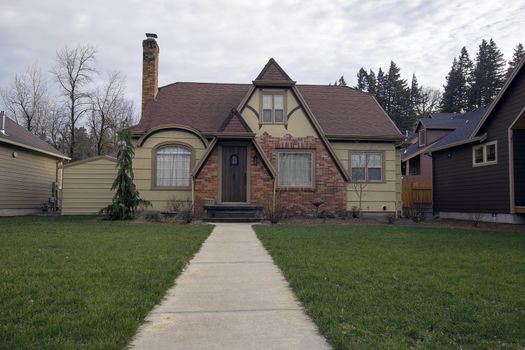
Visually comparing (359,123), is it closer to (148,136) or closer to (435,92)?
(148,136)

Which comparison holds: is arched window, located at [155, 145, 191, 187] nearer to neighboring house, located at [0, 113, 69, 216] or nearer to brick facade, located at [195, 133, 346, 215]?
brick facade, located at [195, 133, 346, 215]

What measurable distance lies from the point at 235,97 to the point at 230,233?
9990 mm

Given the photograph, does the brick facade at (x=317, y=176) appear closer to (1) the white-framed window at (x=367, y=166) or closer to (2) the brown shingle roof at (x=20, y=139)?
(1) the white-framed window at (x=367, y=166)

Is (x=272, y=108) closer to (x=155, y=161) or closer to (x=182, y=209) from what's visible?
(x=155, y=161)

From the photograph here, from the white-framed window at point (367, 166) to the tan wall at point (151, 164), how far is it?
20.9 feet

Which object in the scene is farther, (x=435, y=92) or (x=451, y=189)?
(x=435, y=92)

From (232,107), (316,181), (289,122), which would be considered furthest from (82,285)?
(232,107)

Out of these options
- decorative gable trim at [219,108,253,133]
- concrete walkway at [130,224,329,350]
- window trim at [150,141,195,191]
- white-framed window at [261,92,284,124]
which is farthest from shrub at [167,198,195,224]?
concrete walkway at [130,224,329,350]

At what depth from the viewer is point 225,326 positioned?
440 cm

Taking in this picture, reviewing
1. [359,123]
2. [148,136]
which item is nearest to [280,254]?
[148,136]

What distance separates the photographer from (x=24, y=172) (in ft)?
74.5

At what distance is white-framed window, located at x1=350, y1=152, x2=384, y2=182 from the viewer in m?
19.6

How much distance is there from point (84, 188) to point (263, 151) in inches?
353

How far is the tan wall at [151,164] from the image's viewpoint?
60.8 feet
